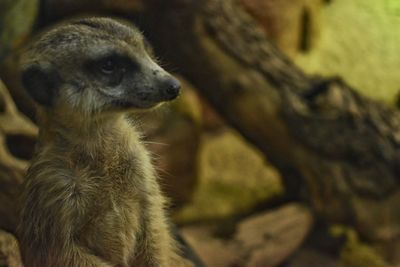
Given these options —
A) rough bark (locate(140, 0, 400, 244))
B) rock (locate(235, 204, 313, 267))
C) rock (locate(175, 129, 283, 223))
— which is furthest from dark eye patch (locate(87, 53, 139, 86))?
rock (locate(175, 129, 283, 223))

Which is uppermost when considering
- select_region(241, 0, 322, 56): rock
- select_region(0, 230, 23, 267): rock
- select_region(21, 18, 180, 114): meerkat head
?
select_region(21, 18, 180, 114): meerkat head

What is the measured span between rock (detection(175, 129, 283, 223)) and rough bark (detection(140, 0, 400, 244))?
2.24 feet

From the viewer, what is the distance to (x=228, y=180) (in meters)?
4.22

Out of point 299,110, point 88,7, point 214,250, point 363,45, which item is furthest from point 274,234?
point 88,7

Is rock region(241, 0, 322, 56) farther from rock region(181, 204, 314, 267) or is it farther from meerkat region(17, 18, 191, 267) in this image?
meerkat region(17, 18, 191, 267)

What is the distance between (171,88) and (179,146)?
1.79m

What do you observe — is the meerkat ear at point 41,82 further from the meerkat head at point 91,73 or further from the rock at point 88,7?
the rock at point 88,7

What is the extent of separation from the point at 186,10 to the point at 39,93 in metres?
1.20

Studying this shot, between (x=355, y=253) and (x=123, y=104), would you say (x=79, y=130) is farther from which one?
(x=355, y=253)

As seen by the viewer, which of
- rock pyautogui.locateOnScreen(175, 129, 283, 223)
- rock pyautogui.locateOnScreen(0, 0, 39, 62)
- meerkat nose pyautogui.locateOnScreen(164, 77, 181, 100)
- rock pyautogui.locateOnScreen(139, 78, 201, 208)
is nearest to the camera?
meerkat nose pyautogui.locateOnScreen(164, 77, 181, 100)

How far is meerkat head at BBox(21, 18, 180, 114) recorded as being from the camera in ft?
6.33

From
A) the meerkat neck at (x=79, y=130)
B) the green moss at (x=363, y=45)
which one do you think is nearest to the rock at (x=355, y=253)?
the green moss at (x=363, y=45)

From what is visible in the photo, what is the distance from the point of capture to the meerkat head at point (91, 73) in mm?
1929

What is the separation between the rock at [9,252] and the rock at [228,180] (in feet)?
5.22
